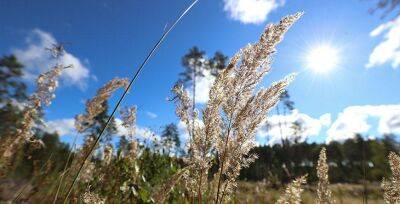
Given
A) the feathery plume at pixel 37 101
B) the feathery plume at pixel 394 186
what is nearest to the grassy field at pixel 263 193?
the feathery plume at pixel 394 186

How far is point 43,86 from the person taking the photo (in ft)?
9.99

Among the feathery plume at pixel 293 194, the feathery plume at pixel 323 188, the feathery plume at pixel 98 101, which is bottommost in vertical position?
the feathery plume at pixel 293 194

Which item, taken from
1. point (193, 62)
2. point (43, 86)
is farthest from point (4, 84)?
point (43, 86)

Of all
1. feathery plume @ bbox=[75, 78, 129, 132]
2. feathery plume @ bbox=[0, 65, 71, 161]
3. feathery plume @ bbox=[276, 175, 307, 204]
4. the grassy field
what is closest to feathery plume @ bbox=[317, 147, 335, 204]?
the grassy field

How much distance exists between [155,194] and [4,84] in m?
48.0

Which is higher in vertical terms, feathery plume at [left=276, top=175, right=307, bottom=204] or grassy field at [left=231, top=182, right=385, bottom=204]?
grassy field at [left=231, top=182, right=385, bottom=204]

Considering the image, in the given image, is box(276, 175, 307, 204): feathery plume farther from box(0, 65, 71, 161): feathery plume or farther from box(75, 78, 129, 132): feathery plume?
box(0, 65, 71, 161): feathery plume

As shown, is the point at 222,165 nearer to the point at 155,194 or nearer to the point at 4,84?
the point at 155,194

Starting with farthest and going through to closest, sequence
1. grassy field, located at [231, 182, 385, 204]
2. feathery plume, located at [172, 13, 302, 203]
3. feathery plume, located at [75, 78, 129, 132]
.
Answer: grassy field, located at [231, 182, 385, 204] → feathery plume, located at [75, 78, 129, 132] → feathery plume, located at [172, 13, 302, 203]

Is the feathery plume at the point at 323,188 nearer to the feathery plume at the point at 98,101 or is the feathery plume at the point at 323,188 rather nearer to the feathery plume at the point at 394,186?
the feathery plume at the point at 394,186

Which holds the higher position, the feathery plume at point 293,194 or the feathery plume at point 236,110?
the feathery plume at point 236,110

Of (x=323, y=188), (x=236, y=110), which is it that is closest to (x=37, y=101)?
(x=236, y=110)

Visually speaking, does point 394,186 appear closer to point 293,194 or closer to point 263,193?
point 293,194

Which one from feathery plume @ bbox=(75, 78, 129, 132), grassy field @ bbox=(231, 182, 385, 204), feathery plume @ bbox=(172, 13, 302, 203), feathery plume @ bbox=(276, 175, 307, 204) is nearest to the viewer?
feathery plume @ bbox=(276, 175, 307, 204)
